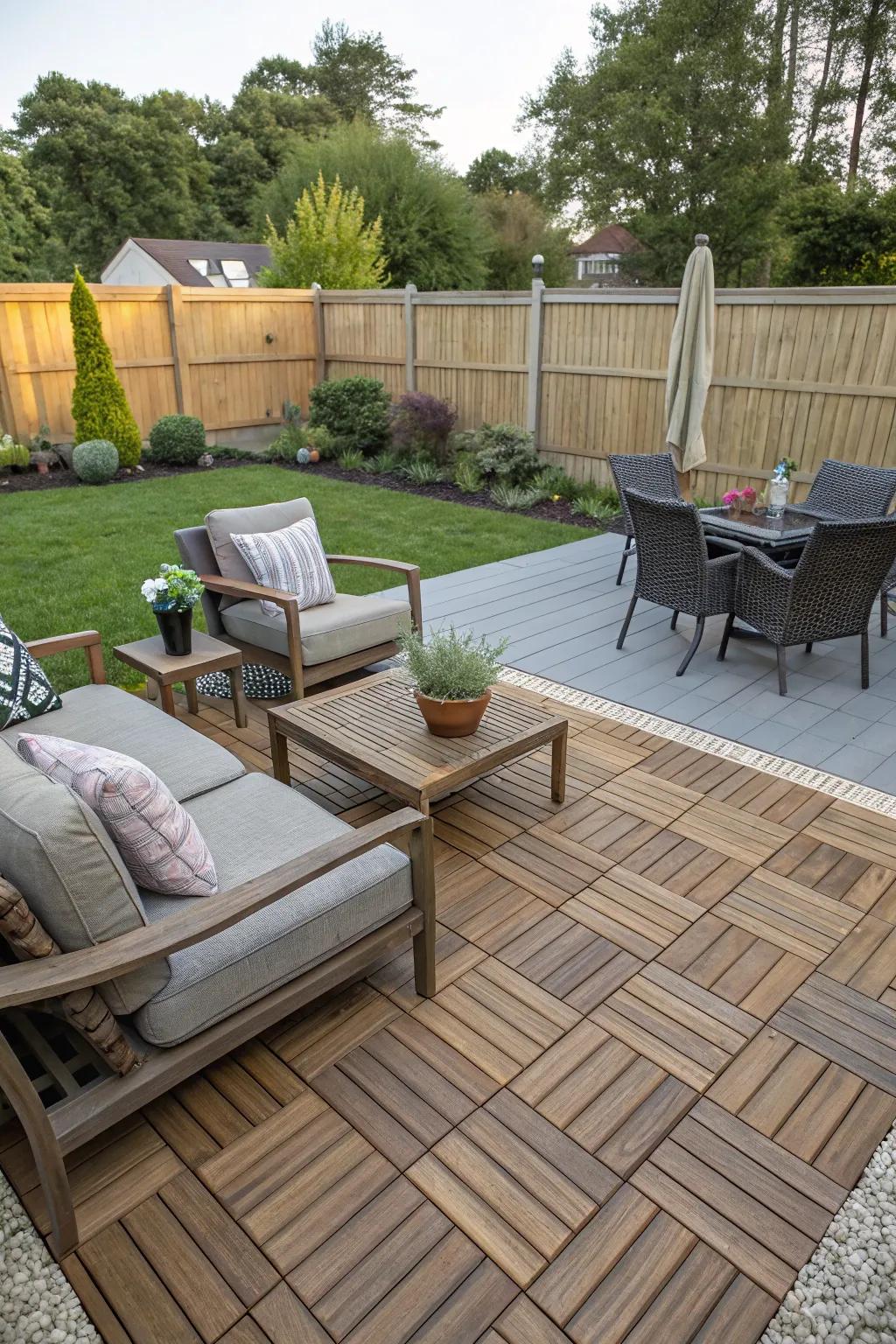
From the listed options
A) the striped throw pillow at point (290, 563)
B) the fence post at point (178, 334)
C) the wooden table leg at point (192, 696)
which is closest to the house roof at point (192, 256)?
the fence post at point (178, 334)

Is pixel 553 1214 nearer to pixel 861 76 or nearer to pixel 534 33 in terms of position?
pixel 861 76

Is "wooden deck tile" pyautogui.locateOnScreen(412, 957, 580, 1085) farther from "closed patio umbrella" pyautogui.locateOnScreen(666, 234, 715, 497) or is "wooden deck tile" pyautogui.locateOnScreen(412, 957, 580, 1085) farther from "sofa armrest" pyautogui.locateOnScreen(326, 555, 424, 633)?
"closed patio umbrella" pyautogui.locateOnScreen(666, 234, 715, 497)

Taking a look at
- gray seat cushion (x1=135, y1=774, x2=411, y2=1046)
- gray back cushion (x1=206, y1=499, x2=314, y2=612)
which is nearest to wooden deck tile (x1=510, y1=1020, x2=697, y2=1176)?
gray seat cushion (x1=135, y1=774, x2=411, y2=1046)

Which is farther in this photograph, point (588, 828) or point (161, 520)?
point (161, 520)

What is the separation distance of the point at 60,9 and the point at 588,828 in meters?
18.8

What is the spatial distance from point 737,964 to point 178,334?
1003 cm

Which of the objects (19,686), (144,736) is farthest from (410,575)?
(19,686)

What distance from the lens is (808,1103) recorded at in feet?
6.58

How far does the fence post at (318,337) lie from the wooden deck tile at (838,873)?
966 centimetres

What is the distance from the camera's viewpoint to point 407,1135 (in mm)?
1919

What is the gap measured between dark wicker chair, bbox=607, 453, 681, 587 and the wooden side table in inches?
120

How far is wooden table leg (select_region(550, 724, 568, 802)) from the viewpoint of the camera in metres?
3.16

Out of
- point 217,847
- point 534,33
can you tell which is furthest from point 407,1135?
point 534,33

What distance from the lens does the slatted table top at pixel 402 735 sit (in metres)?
2.76
